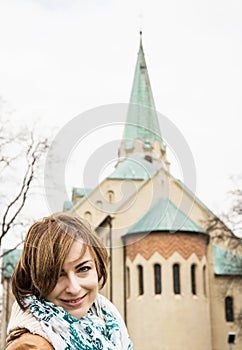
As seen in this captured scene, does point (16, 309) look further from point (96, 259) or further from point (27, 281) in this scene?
point (96, 259)

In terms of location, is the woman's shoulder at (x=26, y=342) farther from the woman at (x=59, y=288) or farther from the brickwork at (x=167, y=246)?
the brickwork at (x=167, y=246)

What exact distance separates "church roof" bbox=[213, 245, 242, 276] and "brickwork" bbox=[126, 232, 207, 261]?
1.71m

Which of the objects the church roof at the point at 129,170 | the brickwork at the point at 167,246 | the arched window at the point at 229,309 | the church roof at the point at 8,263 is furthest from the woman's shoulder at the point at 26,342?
the arched window at the point at 229,309

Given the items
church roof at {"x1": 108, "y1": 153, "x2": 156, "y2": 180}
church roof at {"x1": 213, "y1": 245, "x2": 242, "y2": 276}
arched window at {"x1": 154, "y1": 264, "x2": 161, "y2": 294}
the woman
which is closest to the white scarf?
the woman

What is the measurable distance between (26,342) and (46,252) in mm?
213

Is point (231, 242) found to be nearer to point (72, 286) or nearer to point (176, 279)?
point (176, 279)

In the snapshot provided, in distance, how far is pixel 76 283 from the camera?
1575mm

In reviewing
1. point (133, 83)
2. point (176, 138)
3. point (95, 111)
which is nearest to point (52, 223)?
point (95, 111)

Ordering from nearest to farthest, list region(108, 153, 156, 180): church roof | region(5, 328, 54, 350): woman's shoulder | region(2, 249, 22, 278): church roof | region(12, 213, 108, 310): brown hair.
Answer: region(5, 328, 54, 350): woman's shoulder → region(12, 213, 108, 310): brown hair → region(108, 153, 156, 180): church roof → region(2, 249, 22, 278): church roof

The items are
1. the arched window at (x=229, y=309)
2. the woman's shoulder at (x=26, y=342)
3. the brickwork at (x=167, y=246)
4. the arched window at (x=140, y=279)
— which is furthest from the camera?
the arched window at (x=229, y=309)

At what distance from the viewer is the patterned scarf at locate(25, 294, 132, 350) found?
58.5 inches

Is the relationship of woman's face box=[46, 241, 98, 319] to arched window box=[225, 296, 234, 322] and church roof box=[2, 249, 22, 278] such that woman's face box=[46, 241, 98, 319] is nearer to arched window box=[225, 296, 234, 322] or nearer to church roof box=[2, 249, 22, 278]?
church roof box=[2, 249, 22, 278]

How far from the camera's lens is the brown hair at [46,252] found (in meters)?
1.52

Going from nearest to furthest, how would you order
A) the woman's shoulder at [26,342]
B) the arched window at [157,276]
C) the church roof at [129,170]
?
the woman's shoulder at [26,342]
the church roof at [129,170]
the arched window at [157,276]
